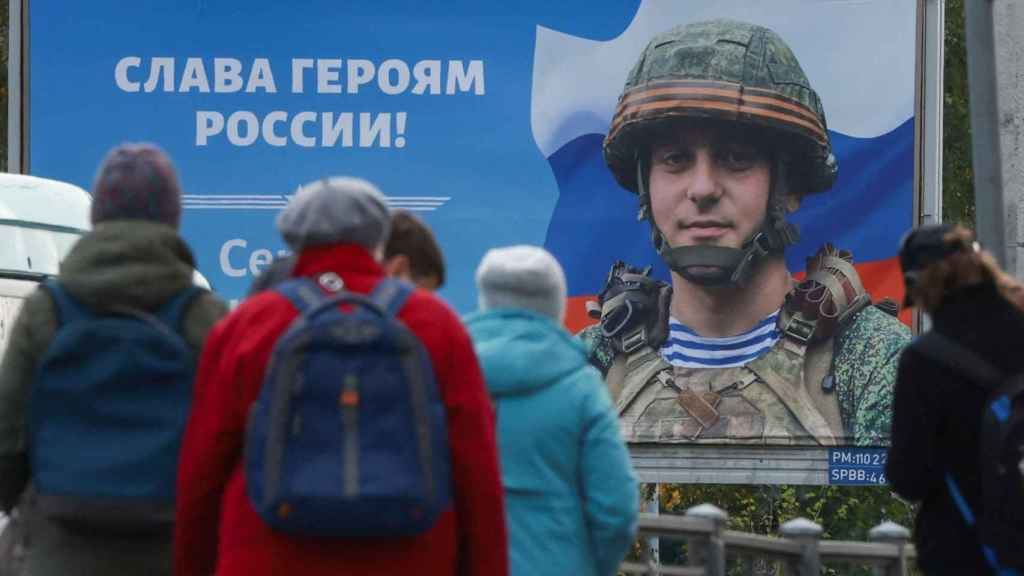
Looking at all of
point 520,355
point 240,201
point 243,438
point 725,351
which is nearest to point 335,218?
point 243,438

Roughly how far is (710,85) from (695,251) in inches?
38.7

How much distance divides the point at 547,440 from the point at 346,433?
48.4 inches

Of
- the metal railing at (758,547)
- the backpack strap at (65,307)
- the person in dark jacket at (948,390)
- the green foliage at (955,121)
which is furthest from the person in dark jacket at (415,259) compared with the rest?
the green foliage at (955,121)

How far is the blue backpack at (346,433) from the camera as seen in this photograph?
3.96 metres

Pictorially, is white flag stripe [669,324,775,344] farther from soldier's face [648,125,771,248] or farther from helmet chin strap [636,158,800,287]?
soldier's face [648,125,771,248]

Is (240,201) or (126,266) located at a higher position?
(240,201)

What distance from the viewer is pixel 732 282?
1322cm

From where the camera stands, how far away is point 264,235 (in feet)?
43.5

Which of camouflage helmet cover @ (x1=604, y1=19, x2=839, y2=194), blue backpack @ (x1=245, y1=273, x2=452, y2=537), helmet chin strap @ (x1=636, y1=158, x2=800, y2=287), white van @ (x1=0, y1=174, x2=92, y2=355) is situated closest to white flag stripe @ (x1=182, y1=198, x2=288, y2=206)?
white van @ (x1=0, y1=174, x2=92, y2=355)

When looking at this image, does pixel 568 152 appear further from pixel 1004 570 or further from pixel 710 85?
pixel 1004 570

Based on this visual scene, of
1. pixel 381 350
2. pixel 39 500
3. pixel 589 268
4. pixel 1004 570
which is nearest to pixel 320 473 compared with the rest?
pixel 381 350

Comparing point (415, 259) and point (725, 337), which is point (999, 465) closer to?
point (415, 259)

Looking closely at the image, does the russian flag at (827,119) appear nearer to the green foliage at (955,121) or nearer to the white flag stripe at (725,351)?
the white flag stripe at (725,351)

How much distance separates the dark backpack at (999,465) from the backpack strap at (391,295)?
1463 millimetres
